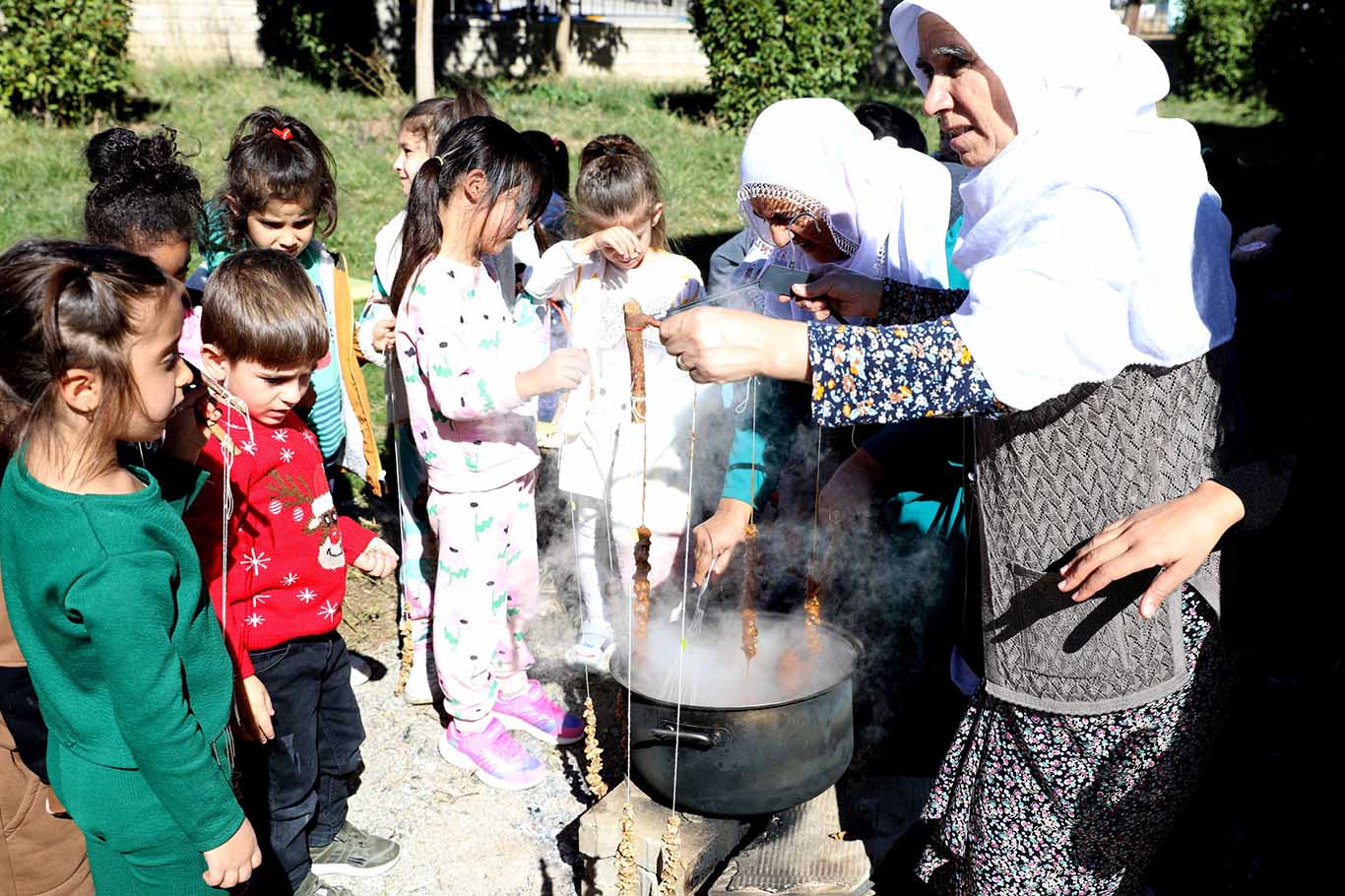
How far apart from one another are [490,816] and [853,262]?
2.09 metres

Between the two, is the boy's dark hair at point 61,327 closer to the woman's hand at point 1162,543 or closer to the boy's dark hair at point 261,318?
the boy's dark hair at point 261,318

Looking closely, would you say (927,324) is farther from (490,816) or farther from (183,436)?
(490,816)

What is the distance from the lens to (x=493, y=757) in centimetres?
361

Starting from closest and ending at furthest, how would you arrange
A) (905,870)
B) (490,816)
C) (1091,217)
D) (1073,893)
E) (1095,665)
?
(1091,217), (1095,665), (1073,893), (905,870), (490,816)

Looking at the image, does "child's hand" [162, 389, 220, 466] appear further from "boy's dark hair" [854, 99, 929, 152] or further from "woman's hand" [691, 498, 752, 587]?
"boy's dark hair" [854, 99, 929, 152]

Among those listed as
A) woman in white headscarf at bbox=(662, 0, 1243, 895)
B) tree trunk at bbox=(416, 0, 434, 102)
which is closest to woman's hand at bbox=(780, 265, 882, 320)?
woman in white headscarf at bbox=(662, 0, 1243, 895)

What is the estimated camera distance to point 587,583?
13.9ft

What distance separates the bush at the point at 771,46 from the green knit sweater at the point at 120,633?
11.8 metres

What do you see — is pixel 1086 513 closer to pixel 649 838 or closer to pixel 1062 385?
pixel 1062 385

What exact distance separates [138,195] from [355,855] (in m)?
2.10

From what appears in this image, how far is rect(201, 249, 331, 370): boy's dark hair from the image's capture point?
2.66 metres

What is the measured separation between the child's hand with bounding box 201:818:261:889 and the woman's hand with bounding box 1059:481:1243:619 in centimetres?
172

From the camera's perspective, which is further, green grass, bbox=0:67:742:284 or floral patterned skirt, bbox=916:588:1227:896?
green grass, bbox=0:67:742:284

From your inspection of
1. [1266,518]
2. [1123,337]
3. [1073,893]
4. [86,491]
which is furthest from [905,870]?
[86,491]
